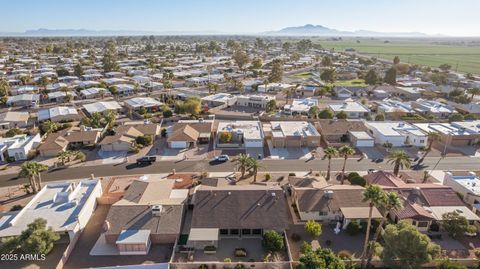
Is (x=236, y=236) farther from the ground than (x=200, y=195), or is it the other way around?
(x=200, y=195)

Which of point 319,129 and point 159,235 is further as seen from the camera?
point 319,129

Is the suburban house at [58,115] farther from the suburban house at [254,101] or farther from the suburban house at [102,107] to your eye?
the suburban house at [254,101]

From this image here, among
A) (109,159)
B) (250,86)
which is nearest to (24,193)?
(109,159)

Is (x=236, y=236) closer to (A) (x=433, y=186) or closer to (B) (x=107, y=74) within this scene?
(A) (x=433, y=186)

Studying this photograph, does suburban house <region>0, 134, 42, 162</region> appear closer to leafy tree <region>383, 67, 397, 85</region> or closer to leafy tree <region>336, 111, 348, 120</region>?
leafy tree <region>336, 111, 348, 120</region>

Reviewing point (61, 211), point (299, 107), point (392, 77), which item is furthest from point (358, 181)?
point (392, 77)

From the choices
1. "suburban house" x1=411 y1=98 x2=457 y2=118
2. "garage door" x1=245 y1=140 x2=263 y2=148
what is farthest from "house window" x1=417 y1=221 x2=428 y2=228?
"suburban house" x1=411 y1=98 x2=457 y2=118
